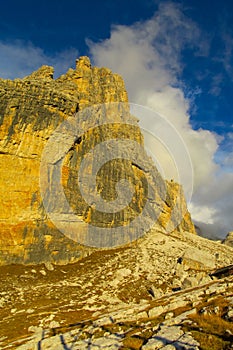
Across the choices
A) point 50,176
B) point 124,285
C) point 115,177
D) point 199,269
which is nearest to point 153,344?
point 124,285

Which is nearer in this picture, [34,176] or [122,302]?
[122,302]

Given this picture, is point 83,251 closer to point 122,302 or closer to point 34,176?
point 34,176

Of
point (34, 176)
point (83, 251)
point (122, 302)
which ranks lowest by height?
point (122, 302)

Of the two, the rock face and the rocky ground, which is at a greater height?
the rock face

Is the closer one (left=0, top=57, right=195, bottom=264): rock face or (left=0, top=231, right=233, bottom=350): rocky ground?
(left=0, top=231, right=233, bottom=350): rocky ground

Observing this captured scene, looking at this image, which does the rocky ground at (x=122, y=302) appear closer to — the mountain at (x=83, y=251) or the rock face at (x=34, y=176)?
the mountain at (x=83, y=251)

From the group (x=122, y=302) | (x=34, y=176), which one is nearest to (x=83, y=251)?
(x=34, y=176)

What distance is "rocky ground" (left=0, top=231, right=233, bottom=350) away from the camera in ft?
55.8

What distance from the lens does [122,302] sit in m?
44.3

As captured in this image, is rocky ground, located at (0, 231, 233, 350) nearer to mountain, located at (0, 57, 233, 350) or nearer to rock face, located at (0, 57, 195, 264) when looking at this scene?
mountain, located at (0, 57, 233, 350)

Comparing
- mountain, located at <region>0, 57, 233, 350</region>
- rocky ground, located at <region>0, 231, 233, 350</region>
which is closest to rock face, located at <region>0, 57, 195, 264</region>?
mountain, located at <region>0, 57, 233, 350</region>

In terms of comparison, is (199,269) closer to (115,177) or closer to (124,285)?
(124,285)

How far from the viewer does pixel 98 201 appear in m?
81.8

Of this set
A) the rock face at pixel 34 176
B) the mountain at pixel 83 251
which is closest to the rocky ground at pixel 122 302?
the mountain at pixel 83 251
